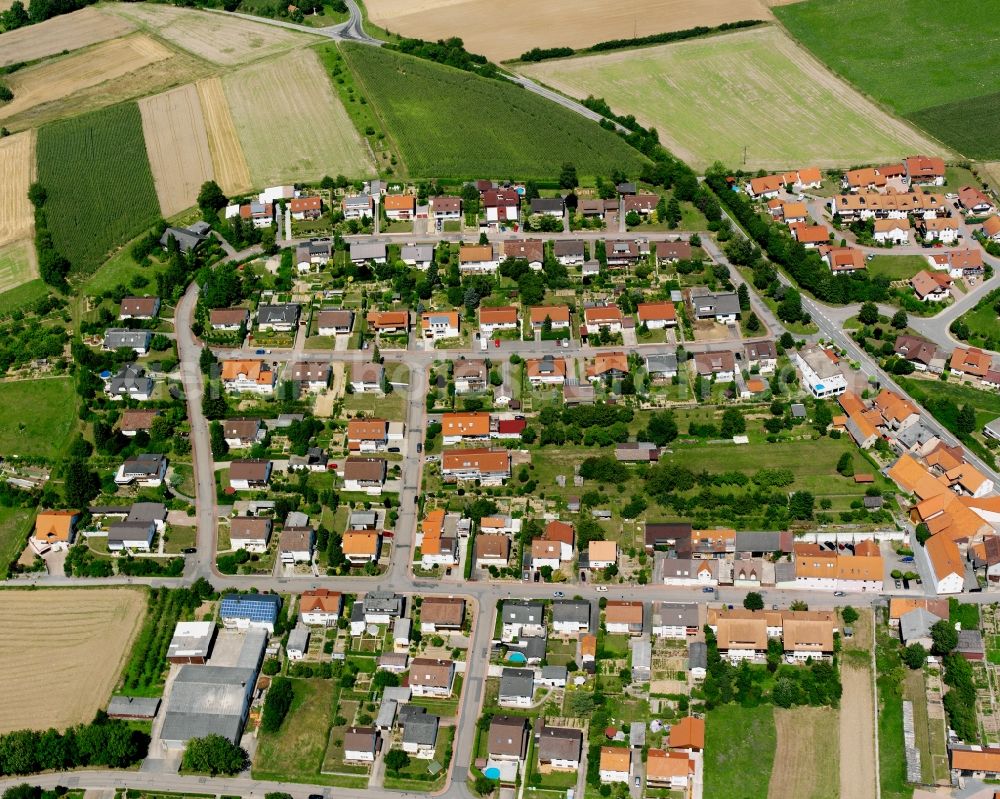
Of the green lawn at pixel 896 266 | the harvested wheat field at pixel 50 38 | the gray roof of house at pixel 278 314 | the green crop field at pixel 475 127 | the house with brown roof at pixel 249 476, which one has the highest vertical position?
the harvested wheat field at pixel 50 38

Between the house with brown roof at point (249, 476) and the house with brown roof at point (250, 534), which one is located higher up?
the house with brown roof at point (249, 476)

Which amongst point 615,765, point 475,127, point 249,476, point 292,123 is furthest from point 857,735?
point 292,123

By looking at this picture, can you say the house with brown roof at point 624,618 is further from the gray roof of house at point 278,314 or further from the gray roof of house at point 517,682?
the gray roof of house at point 278,314

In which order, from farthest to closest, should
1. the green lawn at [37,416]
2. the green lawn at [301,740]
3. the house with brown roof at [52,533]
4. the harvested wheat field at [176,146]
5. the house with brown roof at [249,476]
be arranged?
the harvested wheat field at [176,146] < the green lawn at [37,416] < the house with brown roof at [249,476] < the house with brown roof at [52,533] < the green lawn at [301,740]

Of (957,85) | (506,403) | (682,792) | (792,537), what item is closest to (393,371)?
(506,403)

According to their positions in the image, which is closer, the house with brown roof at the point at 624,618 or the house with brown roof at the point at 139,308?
the house with brown roof at the point at 624,618

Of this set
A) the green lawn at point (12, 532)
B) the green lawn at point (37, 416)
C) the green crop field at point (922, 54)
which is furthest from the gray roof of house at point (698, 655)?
the green crop field at point (922, 54)

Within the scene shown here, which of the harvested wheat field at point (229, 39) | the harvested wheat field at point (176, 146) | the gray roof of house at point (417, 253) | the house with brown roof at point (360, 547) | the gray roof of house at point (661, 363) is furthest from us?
the harvested wheat field at point (229, 39)
